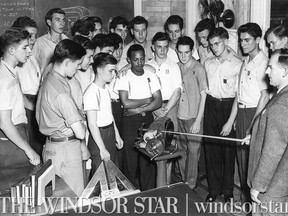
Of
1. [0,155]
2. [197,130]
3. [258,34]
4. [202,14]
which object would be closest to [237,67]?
[258,34]

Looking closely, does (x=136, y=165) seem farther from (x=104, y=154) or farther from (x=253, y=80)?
(x=253, y=80)

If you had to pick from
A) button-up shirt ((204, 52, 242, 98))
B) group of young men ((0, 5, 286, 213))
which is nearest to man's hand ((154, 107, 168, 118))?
group of young men ((0, 5, 286, 213))

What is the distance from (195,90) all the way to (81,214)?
268cm

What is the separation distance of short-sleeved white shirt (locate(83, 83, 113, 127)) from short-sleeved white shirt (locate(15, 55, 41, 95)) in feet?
3.51

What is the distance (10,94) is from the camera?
12.0ft

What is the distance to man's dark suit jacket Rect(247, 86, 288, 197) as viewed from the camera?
2885mm

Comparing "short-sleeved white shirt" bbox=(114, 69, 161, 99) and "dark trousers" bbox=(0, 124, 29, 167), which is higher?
"short-sleeved white shirt" bbox=(114, 69, 161, 99)

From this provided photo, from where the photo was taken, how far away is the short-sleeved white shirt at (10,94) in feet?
11.9

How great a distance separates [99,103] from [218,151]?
5.15 ft

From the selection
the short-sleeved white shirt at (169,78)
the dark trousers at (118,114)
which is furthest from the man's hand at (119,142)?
the short-sleeved white shirt at (169,78)

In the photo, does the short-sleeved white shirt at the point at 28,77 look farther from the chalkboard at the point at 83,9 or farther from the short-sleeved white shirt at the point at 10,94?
the chalkboard at the point at 83,9

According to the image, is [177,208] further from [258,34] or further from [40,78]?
[40,78]

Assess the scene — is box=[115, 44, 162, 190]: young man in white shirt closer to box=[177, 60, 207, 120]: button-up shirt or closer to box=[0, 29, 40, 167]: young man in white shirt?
box=[177, 60, 207, 120]: button-up shirt

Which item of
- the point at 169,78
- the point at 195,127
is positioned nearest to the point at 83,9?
the point at 169,78
